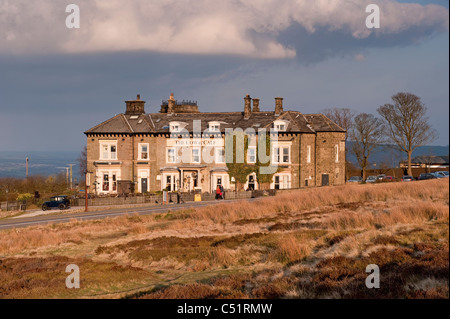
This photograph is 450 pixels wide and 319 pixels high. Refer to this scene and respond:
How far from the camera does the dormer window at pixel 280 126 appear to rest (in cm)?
6277

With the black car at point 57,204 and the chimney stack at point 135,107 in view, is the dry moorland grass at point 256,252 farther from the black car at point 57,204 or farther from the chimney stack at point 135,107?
the chimney stack at point 135,107

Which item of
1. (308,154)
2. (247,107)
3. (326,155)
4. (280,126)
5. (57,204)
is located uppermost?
(247,107)

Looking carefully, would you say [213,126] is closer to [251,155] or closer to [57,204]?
[251,155]

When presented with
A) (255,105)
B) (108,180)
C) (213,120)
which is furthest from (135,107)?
(255,105)

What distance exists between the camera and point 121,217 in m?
40.4

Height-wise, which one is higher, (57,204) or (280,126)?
(280,126)

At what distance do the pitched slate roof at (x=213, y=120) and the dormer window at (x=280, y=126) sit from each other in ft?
1.83

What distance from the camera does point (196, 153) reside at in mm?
64625

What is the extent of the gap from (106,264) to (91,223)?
51.9 ft

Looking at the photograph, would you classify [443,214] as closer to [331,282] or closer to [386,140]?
[331,282]

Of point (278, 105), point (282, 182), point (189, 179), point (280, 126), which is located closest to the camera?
point (280, 126)

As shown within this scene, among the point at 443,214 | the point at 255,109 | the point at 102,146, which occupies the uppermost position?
the point at 255,109

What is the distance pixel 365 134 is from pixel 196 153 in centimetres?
3101
